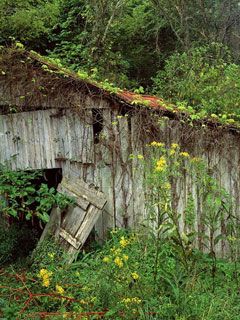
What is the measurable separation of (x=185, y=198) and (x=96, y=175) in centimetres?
150

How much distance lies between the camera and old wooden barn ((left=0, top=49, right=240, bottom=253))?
21.8ft

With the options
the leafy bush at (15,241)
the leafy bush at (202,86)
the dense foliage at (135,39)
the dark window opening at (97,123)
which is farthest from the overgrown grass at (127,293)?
the leafy bush at (202,86)

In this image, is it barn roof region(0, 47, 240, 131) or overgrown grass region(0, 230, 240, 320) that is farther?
barn roof region(0, 47, 240, 131)

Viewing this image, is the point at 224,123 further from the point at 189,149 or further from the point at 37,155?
the point at 37,155

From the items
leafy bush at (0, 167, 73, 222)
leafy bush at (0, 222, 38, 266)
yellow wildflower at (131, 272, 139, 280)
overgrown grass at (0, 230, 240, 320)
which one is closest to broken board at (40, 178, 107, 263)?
leafy bush at (0, 167, 73, 222)

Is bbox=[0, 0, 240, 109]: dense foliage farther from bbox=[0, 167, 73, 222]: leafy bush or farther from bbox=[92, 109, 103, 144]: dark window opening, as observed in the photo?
bbox=[0, 167, 73, 222]: leafy bush

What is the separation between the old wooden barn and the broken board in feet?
1.14

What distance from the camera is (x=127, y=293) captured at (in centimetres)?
414

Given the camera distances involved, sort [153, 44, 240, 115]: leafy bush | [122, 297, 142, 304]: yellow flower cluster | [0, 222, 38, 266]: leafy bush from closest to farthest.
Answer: [122, 297, 142, 304]: yellow flower cluster, [0, 222, 38, 266]: leafy bush, [153, 44, 240, 115]: leafy bush

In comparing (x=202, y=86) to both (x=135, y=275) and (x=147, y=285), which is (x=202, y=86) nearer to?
(x=147, y=285)

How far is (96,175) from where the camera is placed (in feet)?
22.6

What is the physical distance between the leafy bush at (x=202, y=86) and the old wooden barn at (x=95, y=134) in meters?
1.76

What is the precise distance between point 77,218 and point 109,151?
1.19 m

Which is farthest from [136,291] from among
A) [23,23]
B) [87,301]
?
[23,23]
